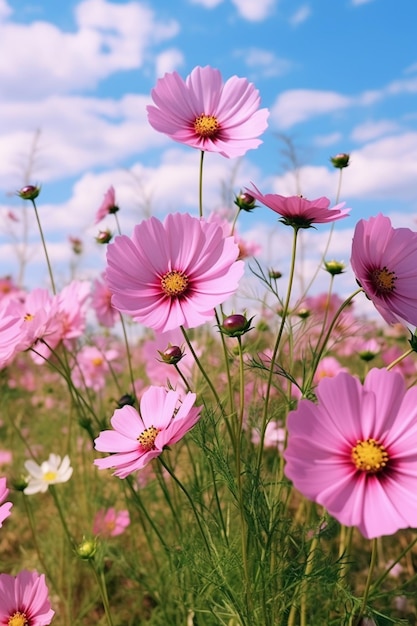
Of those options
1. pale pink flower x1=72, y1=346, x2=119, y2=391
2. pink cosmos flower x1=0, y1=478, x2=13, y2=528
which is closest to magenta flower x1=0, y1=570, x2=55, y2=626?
pink cosmos flower x1=0, y1=478, x2=13, y2=528

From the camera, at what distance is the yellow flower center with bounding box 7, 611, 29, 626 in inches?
31.8

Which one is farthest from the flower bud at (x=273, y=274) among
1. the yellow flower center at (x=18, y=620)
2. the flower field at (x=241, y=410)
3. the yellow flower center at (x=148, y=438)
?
the yellow flower center at (x=18, y=620)

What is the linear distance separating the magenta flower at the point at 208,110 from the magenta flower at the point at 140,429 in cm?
34

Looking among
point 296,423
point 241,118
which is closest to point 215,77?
point 241,118

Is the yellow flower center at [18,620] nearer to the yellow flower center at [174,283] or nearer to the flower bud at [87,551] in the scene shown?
the flower bud at [87,551]

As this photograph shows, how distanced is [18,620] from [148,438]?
288mm

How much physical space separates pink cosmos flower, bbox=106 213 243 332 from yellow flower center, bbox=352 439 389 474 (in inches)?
9.4

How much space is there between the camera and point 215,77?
0.97 metres

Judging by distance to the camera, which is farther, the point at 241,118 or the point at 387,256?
the point at 241,118

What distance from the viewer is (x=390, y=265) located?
753mm

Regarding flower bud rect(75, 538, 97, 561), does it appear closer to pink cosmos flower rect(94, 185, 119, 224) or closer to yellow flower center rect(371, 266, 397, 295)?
yellow flower center rect(371, 266, 397, 295)

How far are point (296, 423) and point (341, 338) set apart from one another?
0.62 m

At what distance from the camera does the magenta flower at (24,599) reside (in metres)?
0.83

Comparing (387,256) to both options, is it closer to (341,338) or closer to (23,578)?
(341,338)
